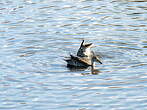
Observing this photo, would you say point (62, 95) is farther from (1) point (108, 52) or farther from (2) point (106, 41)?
(2) point (106, 41)

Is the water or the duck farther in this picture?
the duck

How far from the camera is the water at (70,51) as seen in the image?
481 inches

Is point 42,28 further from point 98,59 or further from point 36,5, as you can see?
point 98,59

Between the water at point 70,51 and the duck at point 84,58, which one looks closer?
the water at point 70,51

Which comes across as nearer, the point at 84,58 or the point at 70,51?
the point at 84,58

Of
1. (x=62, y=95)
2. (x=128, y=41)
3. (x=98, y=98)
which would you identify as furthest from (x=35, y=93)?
(x=128, y=41)

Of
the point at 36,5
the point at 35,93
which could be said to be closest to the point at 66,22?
the point at 36,5

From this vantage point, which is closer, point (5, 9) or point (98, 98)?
point (98, 98)

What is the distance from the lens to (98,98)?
12.2 metres

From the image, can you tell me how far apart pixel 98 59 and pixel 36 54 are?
210cm

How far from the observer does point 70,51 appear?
654 inches

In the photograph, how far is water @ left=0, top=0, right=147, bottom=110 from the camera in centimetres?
1223

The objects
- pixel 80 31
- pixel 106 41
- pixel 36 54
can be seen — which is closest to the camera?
pixel 36 54

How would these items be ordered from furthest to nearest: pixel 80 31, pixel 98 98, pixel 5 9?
1. pixel 5 9
2. pixel 80 31
3. pixel 98 98
